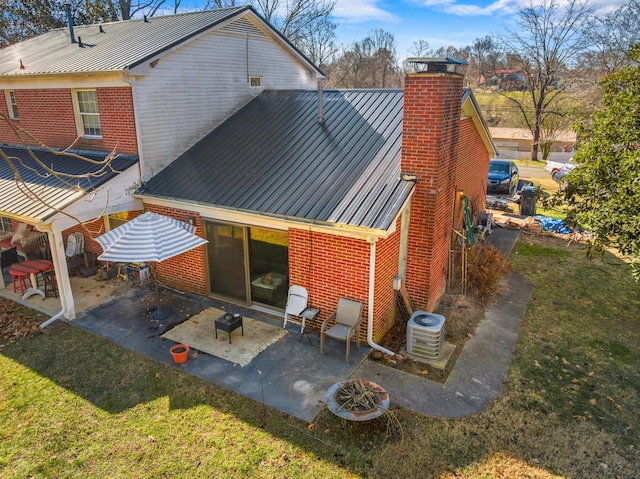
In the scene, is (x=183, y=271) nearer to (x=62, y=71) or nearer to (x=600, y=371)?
(x=62, y=71)

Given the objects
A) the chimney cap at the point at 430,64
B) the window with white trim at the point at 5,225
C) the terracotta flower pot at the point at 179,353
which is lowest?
the terracotta flower pot at the point at 179,353

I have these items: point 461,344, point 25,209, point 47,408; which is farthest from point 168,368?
point 461,344

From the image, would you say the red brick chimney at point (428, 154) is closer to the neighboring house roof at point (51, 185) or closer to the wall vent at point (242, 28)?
the neighboring house roof at point (51, 185)

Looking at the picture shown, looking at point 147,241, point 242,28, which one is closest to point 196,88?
point 242,28

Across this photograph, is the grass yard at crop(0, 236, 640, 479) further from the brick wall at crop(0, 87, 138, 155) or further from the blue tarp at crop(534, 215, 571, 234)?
the blue tarp at crop(534, 215, 571, 234)

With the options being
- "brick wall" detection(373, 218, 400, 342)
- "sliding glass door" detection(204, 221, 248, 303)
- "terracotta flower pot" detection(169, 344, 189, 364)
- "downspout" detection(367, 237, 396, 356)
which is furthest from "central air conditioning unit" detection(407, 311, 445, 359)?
"terracotta flower pot" detection(169, 344, 189, 364)

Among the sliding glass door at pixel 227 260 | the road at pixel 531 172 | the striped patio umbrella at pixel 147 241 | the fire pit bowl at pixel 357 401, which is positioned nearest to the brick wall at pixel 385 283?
the fire pit bowl at pixel 357 401

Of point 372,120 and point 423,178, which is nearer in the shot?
point 423,178
